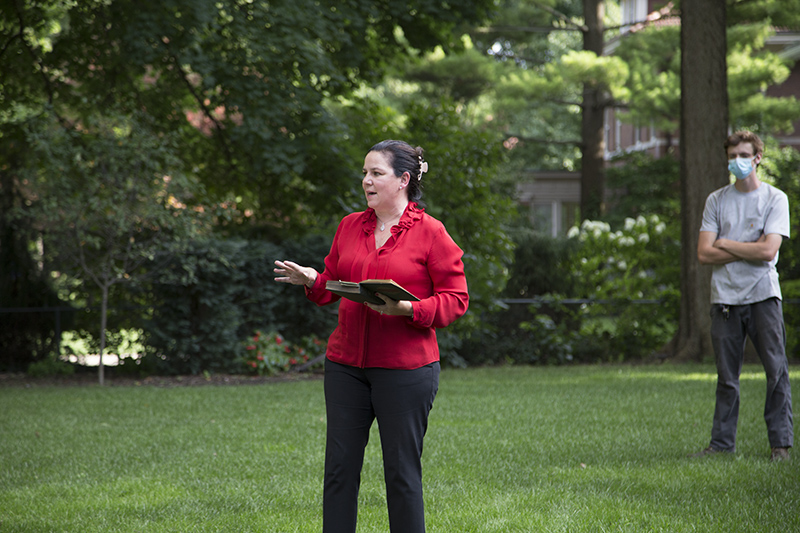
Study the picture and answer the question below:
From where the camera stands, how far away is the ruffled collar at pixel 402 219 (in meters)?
3.08

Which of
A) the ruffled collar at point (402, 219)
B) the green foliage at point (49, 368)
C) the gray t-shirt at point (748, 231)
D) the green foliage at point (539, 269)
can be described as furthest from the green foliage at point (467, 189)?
the ruffled collar at point (402, 219)

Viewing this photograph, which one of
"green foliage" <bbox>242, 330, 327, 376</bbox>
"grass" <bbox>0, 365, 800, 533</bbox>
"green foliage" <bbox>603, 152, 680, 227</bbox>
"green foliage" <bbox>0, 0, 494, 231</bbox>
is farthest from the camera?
"green foliage" <bbox>603, 152, 680, 227</bbox>

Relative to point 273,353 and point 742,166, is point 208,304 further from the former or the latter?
point 742,166

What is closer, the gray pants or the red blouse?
the red blouse

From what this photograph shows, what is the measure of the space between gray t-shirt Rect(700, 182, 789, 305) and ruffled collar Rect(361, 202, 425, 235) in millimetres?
3077

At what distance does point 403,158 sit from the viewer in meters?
3.07

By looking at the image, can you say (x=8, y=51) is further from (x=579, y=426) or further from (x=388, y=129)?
(x=579, y=426)

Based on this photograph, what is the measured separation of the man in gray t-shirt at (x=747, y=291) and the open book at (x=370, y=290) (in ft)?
11.0

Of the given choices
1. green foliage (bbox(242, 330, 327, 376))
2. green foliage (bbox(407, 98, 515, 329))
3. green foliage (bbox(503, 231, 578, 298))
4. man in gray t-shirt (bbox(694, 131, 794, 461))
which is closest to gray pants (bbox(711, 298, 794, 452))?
man in gray t-shirt (bbox(694, 131, 794, 461))

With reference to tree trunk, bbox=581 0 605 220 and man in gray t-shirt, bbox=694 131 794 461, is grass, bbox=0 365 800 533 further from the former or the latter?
tree trunk, bbox=581 0 605 220

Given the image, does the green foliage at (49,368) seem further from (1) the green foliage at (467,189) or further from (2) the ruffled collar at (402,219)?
(2) the ruffled collar at (402,219)

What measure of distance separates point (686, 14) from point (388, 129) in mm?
4499

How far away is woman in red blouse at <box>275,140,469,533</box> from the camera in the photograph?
119 inches

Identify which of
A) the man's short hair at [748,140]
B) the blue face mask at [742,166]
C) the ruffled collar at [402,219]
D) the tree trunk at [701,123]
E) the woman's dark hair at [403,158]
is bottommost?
the ruffled collar at [402,219]
